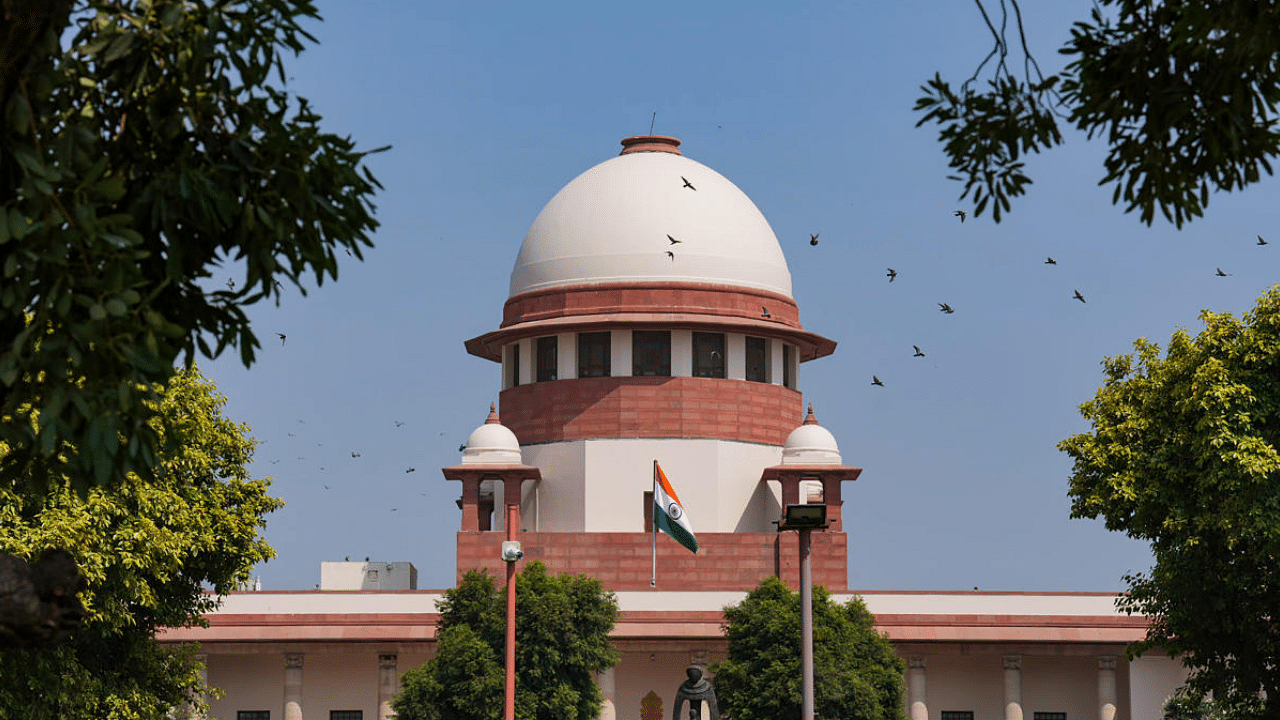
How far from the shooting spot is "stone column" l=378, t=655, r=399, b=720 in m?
43.2

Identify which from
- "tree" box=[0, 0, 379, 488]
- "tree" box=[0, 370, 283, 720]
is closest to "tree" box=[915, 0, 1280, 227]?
"tree" box=[0, 0, 379, 488]

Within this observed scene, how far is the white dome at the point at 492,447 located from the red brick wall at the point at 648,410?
1108 millimetres

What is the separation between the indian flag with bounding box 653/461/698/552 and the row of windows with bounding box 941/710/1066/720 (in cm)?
794

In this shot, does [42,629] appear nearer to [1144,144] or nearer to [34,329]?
[34,329]

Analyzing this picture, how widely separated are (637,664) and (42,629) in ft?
116

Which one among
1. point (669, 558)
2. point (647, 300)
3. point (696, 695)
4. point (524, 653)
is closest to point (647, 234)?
point (647, 300)

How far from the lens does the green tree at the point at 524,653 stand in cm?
3547

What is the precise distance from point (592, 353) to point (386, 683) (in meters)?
9.46

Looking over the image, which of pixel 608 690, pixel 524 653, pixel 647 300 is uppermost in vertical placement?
pixel 647 300

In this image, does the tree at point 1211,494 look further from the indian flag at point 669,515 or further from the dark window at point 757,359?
the dark window at point 757,359

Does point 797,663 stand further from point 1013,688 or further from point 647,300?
point 647,300

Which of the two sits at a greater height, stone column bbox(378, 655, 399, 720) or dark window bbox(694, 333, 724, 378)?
dark window bbox(694, 333, 724, 378)

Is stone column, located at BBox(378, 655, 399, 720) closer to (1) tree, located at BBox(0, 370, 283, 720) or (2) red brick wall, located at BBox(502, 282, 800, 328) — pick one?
(2) red brick wall, located at BBox(502, 282, 800, 328)

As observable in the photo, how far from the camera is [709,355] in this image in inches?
1805
